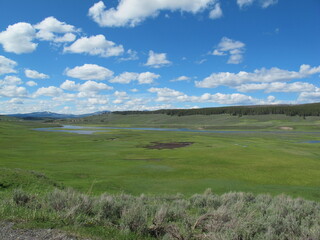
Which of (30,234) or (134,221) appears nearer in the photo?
(30,234)

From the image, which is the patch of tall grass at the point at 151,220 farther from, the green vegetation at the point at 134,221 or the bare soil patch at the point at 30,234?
the bare soil patch at the point at 30,234

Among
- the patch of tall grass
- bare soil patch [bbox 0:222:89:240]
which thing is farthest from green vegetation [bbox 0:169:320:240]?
bare soil patch [bbox 0:222:89:240]

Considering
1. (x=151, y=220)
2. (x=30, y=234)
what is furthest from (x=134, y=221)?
(x=30, y=234)

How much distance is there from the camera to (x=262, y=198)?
14.0 meters

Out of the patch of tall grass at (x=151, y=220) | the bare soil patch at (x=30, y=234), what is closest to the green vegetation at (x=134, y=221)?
the patch of tall grass at (x=151, y=220)

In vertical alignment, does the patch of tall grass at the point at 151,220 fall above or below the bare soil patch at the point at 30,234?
below

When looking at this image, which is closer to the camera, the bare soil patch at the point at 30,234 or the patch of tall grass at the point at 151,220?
the bare soil patch at the point at 30,234

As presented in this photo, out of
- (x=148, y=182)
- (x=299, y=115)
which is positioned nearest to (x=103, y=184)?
(x=148, y=182)

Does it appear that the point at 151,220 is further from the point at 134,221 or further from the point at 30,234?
the point at 30,234

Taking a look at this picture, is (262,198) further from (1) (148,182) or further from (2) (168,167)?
(2) (168,167)

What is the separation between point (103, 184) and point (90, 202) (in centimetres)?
1105

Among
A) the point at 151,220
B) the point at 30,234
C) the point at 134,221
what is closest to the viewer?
the point at 30,234

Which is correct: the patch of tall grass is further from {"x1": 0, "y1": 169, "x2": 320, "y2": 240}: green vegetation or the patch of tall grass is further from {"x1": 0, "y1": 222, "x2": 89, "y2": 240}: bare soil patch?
{"x1": 0, "y1": 222, "x2": 89, "y2": 240}: bare soil patch

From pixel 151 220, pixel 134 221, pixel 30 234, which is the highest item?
pixel 30 234
